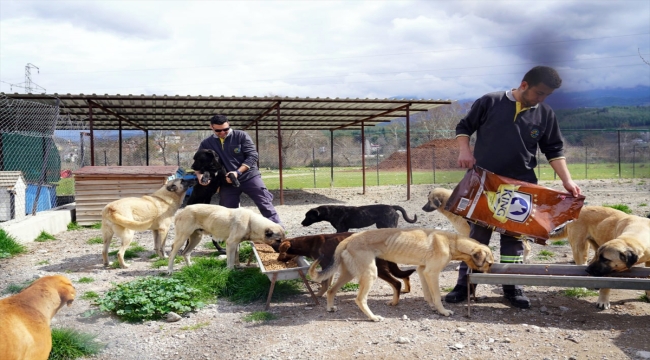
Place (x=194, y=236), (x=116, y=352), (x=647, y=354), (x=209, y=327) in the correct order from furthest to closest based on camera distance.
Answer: (x=194, y=236) < (x=209, y=327) < (x=116, y=352) < (x=647, y=354)

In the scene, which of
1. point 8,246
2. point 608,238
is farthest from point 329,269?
point 8,246

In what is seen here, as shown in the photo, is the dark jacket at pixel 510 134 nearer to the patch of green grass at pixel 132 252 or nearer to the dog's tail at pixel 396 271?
the dog's tail at pixel 396 271

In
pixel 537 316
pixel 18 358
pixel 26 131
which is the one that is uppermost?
pixel 26 131

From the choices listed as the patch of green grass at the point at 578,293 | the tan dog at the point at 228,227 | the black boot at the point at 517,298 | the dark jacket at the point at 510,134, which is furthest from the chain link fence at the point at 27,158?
the patch of green grass at the point at 578,293

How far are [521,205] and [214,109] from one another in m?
12.3

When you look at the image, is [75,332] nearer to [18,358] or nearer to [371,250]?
[18,358]

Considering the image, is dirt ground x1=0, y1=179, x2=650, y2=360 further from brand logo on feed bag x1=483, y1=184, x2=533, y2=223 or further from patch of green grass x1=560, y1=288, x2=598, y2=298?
brand logo on feed bag x1=483, y1=184, x2=533, y2=223

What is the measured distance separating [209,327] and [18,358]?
193 cm

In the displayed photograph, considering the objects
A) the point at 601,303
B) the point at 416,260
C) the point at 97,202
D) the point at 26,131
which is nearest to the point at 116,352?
the point at 416,260

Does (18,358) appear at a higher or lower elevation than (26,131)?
lower

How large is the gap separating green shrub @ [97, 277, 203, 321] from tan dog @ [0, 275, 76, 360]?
5.26 ft

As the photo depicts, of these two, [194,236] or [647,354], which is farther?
[194,236]

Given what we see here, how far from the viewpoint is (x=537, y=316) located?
15.4 feet

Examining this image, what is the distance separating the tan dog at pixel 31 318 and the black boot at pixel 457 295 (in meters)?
3.52
